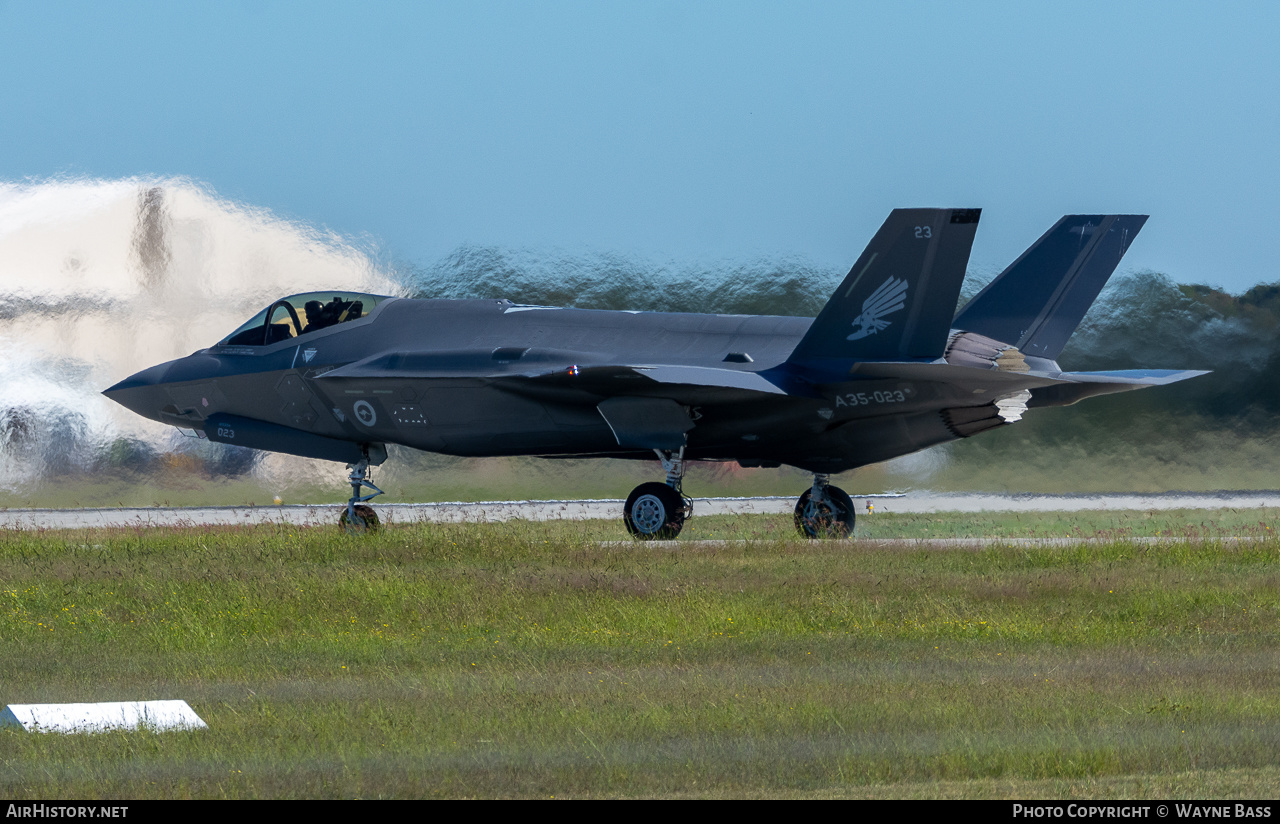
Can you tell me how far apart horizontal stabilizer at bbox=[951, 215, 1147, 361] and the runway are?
8878 millimetres

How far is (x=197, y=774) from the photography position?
261 inches

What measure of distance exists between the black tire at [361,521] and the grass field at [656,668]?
8.11 ft

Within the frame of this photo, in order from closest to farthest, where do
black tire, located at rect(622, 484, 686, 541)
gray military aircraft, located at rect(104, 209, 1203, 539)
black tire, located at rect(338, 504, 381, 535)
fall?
gray military aircraft, located at rect(104, 209, 1203, 539) → black tire, located at rect(622, 484, 686, 541) → black tire, located at rect(338, 504, 381, 535)

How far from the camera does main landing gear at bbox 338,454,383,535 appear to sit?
20500 mm

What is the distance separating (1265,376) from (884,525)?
346 inches

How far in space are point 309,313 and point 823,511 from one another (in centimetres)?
858

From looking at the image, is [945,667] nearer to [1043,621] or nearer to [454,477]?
[1043,621]

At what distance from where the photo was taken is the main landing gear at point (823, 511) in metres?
20.2

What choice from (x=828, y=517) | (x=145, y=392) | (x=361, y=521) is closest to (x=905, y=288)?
(x=828, y=517)

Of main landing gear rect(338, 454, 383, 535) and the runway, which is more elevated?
main landing gear rect(338, 454, 383, 535)

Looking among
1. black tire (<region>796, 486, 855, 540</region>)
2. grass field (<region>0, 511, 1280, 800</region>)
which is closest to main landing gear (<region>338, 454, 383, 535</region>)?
grass field (<region>0, 511, 1280, 800</region>)

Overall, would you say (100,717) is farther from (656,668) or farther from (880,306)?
(880,306)

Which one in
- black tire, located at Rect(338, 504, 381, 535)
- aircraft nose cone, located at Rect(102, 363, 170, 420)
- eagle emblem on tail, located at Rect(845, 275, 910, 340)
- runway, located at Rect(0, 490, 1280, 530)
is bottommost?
runway, located at Rect(0, 490, 1280, 530)

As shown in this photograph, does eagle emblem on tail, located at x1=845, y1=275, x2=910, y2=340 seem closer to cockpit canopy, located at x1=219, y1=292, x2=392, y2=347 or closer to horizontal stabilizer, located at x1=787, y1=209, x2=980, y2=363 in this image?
horizontal stabilizer, located at x1=787, y1=209, x2=980, y2=363
